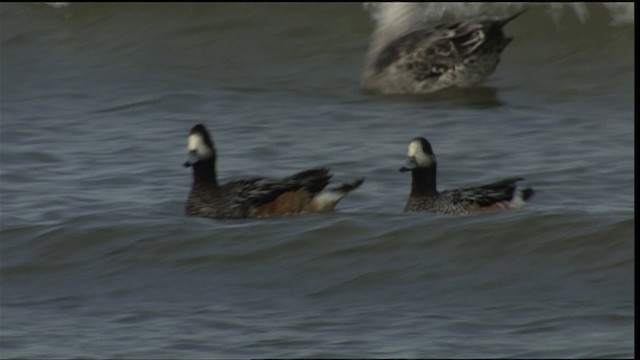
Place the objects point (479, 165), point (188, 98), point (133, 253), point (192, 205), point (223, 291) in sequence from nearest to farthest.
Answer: point (223, 291)
point (133, 253)
point (192, 205)
point (479, 165)
point (188, 98)

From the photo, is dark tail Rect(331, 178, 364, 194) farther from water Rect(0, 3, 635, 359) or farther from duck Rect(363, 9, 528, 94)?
duck Rect(363, 9, 528, 94)

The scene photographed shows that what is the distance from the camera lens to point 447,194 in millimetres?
12172

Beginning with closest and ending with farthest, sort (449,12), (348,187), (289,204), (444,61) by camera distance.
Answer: (289,204), (348,187), (444,61), (449,12)

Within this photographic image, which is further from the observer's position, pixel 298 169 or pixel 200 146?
pixel 298 169

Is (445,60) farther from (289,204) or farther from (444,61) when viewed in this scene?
(289,204)

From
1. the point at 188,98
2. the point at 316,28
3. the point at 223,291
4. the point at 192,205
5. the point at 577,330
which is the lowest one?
the point at 577,330

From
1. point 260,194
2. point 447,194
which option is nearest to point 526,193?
point 447,194

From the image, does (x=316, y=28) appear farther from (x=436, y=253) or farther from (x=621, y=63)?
(x=436, y=253)

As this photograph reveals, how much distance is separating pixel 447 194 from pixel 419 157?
0.30 meters

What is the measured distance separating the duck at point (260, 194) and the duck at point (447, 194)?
0.38 meters

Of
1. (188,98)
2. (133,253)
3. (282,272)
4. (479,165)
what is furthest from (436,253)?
(188,98)

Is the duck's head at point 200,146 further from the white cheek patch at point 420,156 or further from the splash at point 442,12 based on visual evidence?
the splash at point 442,12

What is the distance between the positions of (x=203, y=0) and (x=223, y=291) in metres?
9.60

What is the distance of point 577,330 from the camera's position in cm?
903
